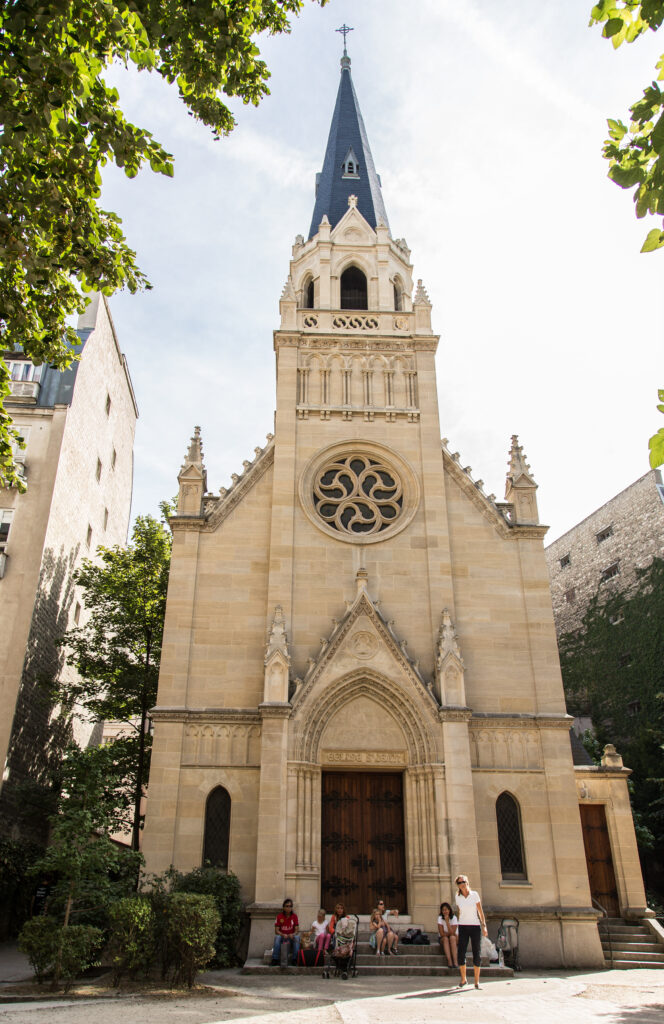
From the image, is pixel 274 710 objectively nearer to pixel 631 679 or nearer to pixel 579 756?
pixel 579 756

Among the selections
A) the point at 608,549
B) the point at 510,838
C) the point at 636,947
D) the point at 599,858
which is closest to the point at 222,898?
the point at 510,838

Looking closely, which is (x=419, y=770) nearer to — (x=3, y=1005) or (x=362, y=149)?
(x=3, y=1005)

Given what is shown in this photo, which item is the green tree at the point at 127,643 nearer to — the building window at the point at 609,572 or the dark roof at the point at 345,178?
the dark roof at the point at 345,178

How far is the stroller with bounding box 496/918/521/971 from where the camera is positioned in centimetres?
1628

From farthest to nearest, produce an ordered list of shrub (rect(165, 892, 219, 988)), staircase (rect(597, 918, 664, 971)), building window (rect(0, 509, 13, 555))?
building window (rect(0, 509, 13, 555))
staircase (rect(597, 918, 664, 971))
shrub (rect(165, 892, 219, 988))

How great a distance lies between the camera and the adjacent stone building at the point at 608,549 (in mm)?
35906

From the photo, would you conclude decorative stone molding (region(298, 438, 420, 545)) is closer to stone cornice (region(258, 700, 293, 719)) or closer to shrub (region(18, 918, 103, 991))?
stone cornice (region(258, 700, 293, 719))

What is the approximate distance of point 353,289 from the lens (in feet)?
90.8

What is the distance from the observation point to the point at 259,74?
10.9 meters

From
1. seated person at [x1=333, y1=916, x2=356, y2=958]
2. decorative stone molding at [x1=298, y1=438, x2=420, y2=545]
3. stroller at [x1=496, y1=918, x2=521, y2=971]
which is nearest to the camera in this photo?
seated person at [x1=333, y1=916, x2=356, y2=958]

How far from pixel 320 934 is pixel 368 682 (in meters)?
5.73

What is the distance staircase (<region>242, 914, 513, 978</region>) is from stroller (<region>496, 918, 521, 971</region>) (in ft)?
3.68

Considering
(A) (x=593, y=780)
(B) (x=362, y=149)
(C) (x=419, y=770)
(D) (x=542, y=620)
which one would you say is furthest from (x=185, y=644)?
(B) (x=362, y=149)

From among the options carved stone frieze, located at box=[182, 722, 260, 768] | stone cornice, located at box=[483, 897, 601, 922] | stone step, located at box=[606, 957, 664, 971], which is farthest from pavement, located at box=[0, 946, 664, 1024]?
carved stone frieze, located at box=[182, 722, 260, 768]
